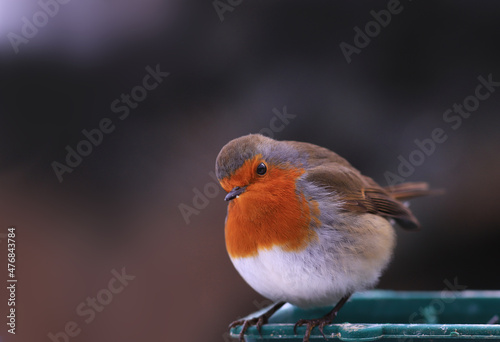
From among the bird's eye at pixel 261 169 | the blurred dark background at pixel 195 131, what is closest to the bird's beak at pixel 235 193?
the bird's eye at pixel 261 169

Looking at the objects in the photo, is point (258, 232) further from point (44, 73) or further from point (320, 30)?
point (44, 73)

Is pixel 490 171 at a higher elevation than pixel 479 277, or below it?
higher

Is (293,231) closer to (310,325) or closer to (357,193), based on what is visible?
(310,325)

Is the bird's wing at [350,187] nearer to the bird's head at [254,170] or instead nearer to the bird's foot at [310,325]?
the bird's head at [254,170]

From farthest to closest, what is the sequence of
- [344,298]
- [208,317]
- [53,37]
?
[208,317], [53,37], [344,298]

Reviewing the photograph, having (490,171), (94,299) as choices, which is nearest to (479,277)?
(490,171)

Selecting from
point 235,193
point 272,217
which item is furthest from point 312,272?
point 235,193

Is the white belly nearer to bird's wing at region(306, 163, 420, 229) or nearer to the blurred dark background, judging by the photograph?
bird's wing at region(306, 163, 420, 229)
